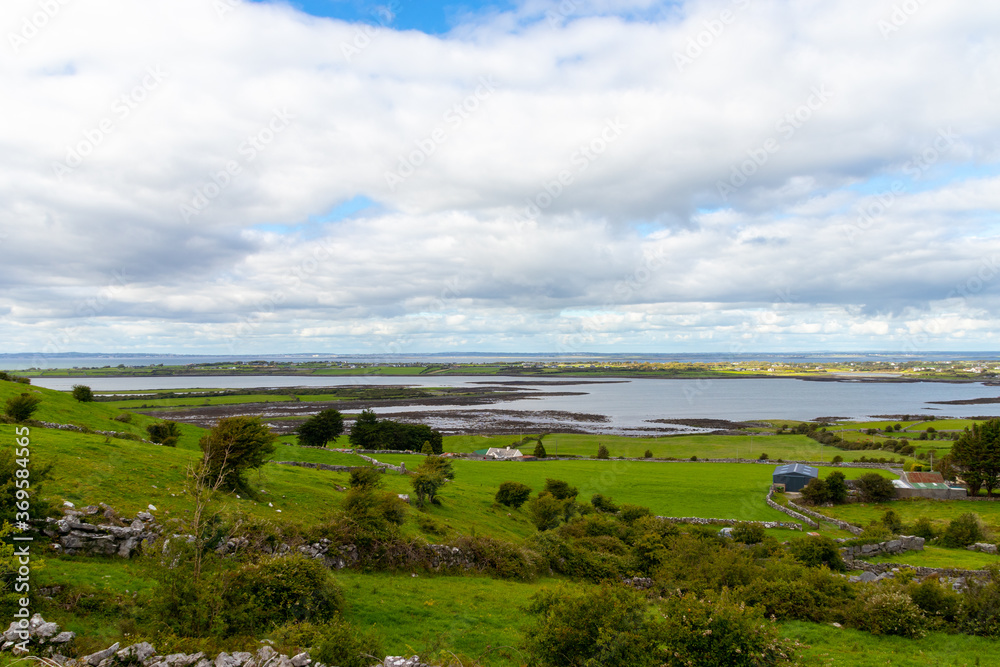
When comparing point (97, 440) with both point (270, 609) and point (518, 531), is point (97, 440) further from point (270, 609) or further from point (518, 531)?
point (518, 531)

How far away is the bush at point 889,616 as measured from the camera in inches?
622

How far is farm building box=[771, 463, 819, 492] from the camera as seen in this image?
46531mm

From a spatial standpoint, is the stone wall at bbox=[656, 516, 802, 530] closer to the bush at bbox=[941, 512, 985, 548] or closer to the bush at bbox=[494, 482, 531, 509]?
the bush at bbox=[941, 512, 985, 548]

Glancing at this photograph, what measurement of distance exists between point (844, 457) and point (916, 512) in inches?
1229

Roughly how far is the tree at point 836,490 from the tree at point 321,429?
161ft

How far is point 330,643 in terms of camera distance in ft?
34.4

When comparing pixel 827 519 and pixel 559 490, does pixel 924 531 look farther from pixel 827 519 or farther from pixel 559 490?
pixel 559 490

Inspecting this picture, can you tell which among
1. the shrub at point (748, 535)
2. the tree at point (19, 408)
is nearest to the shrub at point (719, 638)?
the shrub at point (748, 535)

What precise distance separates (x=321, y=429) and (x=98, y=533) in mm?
45754

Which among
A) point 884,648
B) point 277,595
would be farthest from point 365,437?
point 884,648

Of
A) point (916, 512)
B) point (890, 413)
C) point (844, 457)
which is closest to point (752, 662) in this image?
point (916, 512)

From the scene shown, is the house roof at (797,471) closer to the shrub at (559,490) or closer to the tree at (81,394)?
the shrub at (559,490)

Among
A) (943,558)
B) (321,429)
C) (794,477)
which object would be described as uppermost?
(321,429)

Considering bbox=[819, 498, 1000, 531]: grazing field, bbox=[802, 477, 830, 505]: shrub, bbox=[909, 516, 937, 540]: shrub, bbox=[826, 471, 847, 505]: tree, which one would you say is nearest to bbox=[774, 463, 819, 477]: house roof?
bbox=[826, 471, 847, 505]: tree
